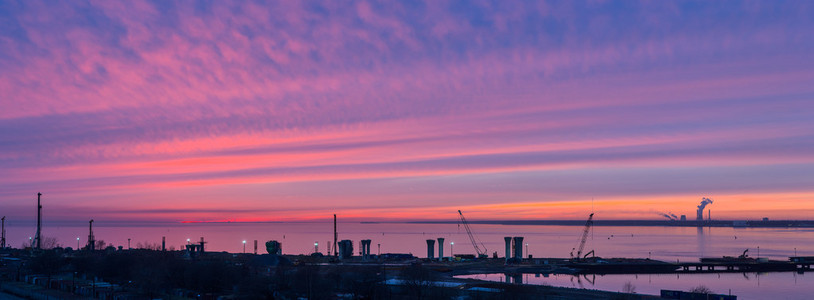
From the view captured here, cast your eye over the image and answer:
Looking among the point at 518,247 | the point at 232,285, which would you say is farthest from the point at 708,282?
the point at 232,285

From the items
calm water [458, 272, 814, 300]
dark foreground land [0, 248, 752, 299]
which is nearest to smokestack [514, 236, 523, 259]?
calm water [458, 272, 814, 300]

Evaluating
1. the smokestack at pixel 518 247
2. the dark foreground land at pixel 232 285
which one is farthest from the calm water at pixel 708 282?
the dark foreground land at pixel 232 285

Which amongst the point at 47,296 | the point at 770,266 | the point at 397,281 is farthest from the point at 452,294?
the point at 770,266

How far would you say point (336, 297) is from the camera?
191 feet

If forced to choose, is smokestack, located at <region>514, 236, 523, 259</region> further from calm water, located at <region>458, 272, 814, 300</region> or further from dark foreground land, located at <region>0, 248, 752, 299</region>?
dark foreground land, located at <region>0, 248, 752, 299</region>

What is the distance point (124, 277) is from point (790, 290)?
319 ft

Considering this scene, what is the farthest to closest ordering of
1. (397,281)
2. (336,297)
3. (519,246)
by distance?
(519,246)
(397,281)
(336,297)

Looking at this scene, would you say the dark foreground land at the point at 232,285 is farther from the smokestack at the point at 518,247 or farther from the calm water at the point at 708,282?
the smokestack at the point at 518,247

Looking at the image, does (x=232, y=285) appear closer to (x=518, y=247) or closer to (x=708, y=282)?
(x=518, y=247)

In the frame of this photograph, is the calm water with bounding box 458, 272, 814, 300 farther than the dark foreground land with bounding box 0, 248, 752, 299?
Yes

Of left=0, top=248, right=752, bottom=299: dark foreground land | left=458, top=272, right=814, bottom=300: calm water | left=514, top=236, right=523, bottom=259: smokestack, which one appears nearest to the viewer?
left=0, top=248, right=752, bottom=299: dark foreground land

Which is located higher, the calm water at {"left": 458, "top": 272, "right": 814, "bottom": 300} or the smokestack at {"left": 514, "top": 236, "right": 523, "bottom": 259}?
the smokestack at {"left": 514, "top": 236, "right": 523, "bottom": 259}

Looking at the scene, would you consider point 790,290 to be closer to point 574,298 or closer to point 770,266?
point 770,266

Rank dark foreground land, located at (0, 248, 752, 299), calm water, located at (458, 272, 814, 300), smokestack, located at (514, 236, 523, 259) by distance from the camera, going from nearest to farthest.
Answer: dark foreground land, located at (0, 248, 752, 299), calm water, located at (458, 272, 814, 300), smokestack, located at (514, 236, 523, 259)
